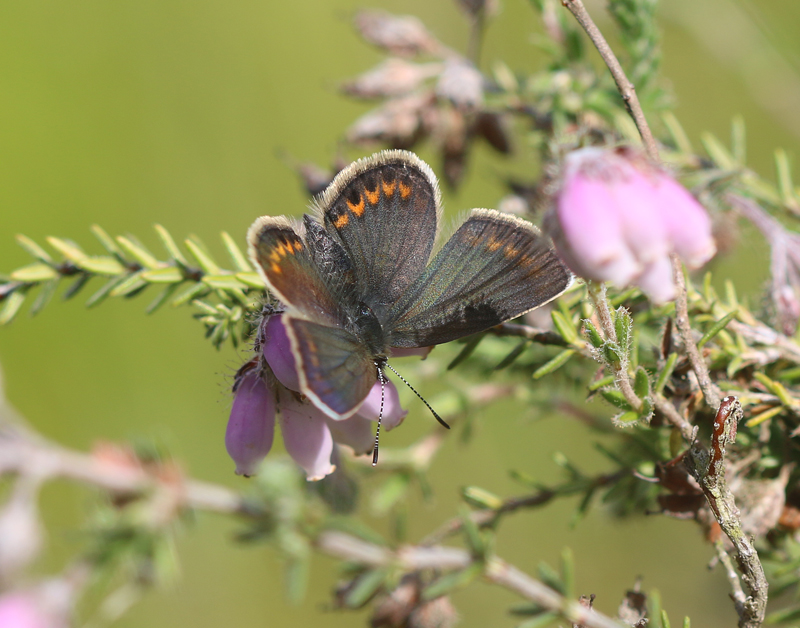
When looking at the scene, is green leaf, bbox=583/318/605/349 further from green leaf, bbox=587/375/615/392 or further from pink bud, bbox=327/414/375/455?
pink bud, bbox=327/414/375/455

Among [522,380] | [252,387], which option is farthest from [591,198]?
[522,380]

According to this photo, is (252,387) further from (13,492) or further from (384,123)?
(384,123)

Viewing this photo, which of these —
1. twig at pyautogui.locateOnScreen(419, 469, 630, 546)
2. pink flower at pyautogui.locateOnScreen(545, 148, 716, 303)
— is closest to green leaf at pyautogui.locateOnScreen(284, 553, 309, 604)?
twig at pyautogui.locateOnScreen(419, 469, 630, 546)

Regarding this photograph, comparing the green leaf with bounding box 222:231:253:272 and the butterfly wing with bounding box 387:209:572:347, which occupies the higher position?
the green leaf with bounding box 222:231:253:272

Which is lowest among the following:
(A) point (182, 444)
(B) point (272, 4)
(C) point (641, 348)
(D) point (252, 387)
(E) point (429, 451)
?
(A) point (182, 444)

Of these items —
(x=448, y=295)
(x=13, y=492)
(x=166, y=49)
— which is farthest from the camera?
(x=166, y=49)

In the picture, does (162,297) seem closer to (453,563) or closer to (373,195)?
(373,195)

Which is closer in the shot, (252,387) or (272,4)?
(252,387)
